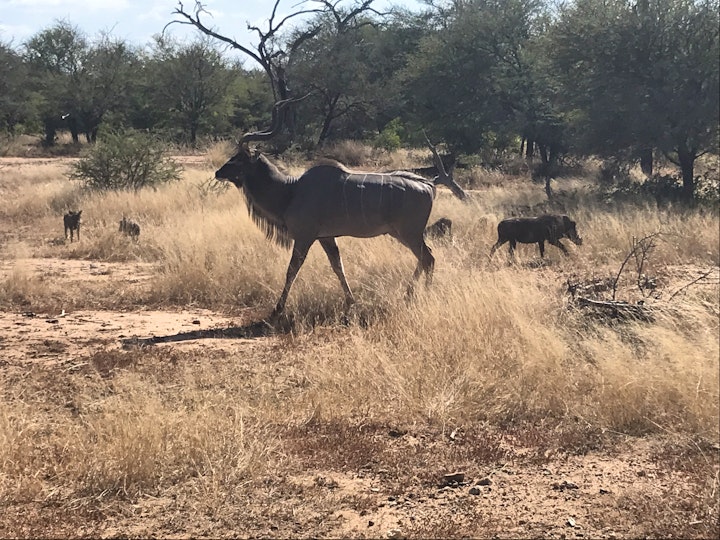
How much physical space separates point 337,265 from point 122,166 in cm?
1146

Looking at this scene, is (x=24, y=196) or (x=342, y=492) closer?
(x=342, y=492)

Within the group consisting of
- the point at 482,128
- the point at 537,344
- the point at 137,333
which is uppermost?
the point at 482,128

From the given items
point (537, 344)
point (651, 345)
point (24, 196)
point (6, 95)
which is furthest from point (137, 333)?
point (6, 95)

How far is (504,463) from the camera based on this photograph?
15.7 ft

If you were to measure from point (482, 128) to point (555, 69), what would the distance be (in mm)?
6000

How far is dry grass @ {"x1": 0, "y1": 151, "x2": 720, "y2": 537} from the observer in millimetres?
4438

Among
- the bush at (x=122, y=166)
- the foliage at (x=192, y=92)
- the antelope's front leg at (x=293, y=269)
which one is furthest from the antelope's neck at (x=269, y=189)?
the foliage at (x=192, y=92)

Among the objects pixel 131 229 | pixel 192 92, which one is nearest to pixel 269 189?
pixel 131 229

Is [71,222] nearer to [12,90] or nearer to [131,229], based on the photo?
[131,229]

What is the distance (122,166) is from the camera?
18859 millimetres

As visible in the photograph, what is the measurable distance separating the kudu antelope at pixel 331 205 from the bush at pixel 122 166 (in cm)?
1005

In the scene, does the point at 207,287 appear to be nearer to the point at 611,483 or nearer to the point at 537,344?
the point at 537,344

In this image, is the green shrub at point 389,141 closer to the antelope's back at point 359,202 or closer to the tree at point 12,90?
the tree at point 12,90

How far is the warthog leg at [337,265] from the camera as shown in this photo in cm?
884
